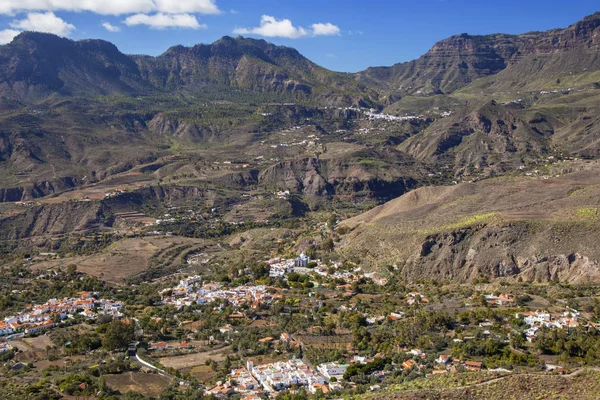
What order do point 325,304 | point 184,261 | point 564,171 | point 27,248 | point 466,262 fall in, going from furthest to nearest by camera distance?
1. point 564,171
2. point 27,248
3. point 184,261
4. point 466,262
5. point 325,304

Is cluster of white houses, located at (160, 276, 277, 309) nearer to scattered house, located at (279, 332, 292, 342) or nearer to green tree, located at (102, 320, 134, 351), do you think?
scattered house, located at (279, 332, 292, 342)

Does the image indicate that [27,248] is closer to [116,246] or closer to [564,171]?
[116,246]

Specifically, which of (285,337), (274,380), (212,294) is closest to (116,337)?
(285,337)

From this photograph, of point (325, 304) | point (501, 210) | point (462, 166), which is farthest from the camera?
point (462, 166)

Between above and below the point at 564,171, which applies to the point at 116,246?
below

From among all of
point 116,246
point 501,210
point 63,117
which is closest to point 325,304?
point 501,210

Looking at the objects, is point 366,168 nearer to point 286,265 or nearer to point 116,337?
point 286,265

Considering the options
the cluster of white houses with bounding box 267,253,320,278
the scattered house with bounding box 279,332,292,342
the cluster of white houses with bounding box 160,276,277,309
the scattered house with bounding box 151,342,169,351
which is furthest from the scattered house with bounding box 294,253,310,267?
the scattered house with bounding box 151,342,169,351
